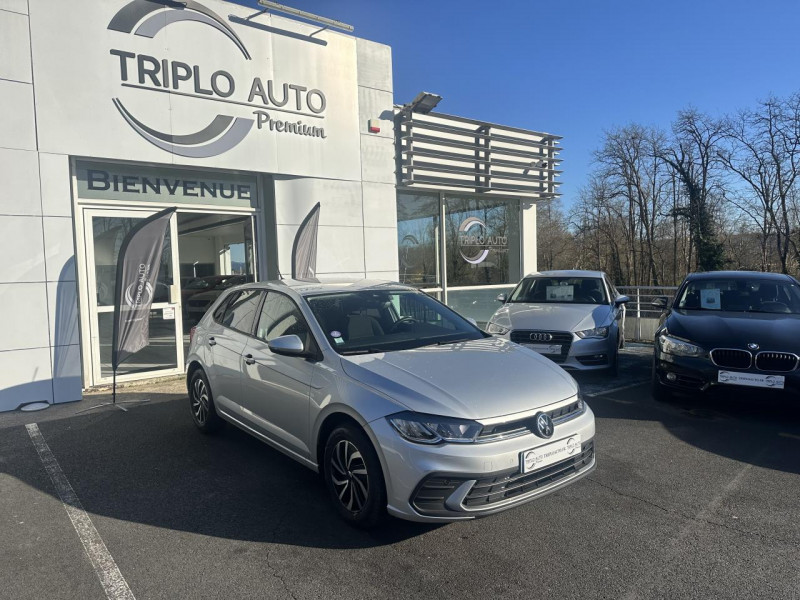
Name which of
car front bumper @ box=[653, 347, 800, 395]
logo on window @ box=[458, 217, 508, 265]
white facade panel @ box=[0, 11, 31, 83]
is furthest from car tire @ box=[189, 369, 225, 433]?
logo on window @ box=[458, 217, 508, 265]

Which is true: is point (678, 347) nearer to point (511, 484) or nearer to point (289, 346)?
point (511, 484)

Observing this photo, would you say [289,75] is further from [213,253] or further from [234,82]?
[213,253]

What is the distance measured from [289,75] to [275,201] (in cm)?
212

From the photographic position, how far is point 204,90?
829 cm

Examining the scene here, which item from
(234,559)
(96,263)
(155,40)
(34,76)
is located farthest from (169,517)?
(155,40)

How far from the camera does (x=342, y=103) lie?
9.79m

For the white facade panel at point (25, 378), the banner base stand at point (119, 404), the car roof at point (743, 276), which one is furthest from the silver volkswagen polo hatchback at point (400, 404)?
the car roof at point (743, 276)

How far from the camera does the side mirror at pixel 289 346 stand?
3.77 meters

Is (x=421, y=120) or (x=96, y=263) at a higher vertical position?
(x=421, y=120)

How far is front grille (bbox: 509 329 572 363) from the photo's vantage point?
7188 mm

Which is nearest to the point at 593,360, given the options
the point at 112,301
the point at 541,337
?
the point at 541,337

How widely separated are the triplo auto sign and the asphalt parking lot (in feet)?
15.6

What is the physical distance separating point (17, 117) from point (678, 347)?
820 cm

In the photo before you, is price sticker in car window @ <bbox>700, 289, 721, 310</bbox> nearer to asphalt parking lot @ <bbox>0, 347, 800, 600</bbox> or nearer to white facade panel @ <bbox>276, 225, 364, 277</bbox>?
asphalt parking lot @ <bbox>0, 347, 800, 600</bbox>
